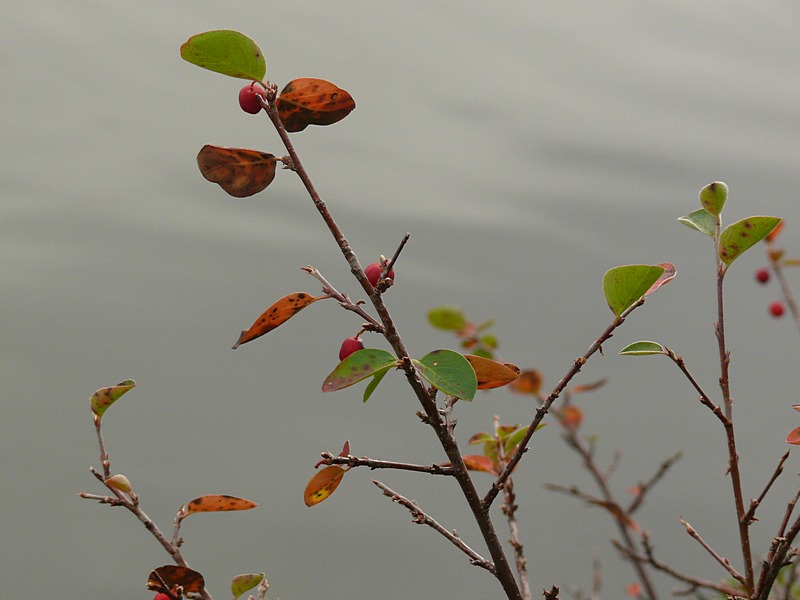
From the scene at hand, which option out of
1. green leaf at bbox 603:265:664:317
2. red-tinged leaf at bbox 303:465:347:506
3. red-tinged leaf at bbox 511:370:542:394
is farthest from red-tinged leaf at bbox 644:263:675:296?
red-tinged leaf at bbox 511:370:542:394

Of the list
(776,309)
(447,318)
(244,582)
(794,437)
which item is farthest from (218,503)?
(776,309)

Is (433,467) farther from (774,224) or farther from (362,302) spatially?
(774,224)

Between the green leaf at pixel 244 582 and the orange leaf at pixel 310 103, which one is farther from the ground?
the orange leaf at pixel 310 103

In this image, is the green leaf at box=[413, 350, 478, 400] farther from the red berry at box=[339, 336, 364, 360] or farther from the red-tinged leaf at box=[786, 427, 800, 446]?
the red-tinged leaf at box=[786, 427, 800, 446]

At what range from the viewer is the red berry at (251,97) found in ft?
1.77

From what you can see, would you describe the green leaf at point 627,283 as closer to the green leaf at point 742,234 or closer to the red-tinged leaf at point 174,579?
the green leaf at point 742,234

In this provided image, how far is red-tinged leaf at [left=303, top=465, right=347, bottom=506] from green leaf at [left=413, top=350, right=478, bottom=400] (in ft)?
0.39

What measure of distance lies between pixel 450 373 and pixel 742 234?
9.3 inches

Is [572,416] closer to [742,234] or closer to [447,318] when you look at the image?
[447,318]

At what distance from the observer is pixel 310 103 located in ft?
1.80

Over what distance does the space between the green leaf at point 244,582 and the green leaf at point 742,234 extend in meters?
0.41

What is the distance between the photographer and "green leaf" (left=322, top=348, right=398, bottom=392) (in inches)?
19.6

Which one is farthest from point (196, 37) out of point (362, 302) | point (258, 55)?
point (362, 302)

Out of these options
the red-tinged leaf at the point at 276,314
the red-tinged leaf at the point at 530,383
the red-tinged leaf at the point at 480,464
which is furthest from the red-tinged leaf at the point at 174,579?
the red-tinged leaf at the point at 530,383
